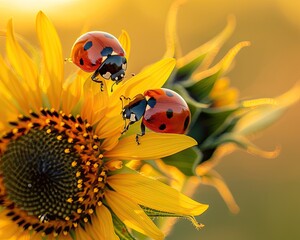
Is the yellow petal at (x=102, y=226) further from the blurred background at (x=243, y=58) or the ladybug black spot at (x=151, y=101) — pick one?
the blurred background at (x=243, y=58)

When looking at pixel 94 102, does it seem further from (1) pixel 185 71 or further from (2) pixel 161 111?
(1) pixel 185 71

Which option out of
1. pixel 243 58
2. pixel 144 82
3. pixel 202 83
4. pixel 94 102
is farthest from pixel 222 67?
pixel 243 58

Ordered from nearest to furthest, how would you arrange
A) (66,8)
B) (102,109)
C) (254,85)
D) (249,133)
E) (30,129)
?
(102,109) < (30,129) < (249,133) < (254,85) < (66,8)

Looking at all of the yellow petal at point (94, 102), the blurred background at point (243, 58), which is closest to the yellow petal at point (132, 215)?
the yellow petal at point (94, 102)

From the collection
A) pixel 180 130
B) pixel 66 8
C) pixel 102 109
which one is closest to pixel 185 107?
pixel 180 130

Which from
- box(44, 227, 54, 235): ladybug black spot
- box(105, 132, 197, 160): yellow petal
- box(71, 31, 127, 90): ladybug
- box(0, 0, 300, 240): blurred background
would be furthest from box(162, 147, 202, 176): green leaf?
box(0, 0, 300, 240): blurred background

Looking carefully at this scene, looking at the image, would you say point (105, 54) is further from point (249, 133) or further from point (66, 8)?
point (66, 8)

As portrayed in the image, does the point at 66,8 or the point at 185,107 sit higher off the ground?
the point at 185,107
